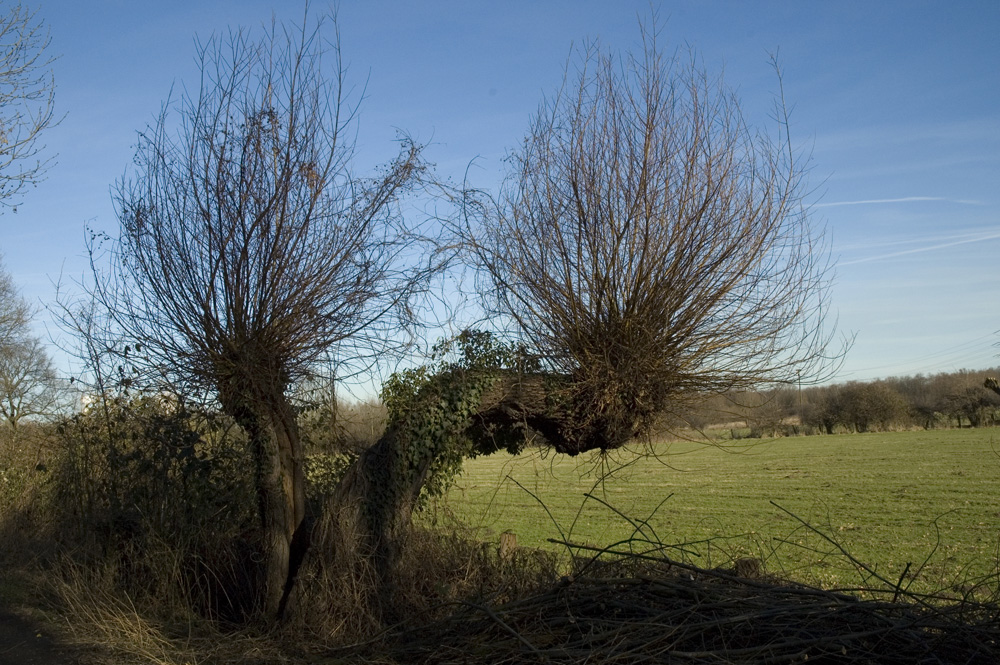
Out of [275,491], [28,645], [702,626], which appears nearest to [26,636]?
[28,645]

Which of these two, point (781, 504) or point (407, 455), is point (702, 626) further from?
point (781, 504)

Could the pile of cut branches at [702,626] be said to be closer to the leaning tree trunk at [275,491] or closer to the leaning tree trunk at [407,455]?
the leaning tree trunk at [407,455]

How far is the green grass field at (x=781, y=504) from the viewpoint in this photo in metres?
11.3

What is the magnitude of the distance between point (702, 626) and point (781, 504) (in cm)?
2698

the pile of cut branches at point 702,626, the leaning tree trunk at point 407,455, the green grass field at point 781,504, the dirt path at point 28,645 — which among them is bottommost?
the green grass field at point 781,504

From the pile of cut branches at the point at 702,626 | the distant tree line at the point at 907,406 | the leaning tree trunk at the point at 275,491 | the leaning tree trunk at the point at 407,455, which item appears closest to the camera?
the pile of cut branches at the point at 702,626

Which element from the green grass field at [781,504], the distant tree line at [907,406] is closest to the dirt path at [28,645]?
the green grass field at [781,504]

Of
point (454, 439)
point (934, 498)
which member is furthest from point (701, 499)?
point (454, 439)

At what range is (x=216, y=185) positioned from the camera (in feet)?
31.0

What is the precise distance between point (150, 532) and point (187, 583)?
946mm

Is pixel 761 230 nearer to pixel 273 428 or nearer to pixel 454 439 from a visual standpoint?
pixel 454 439

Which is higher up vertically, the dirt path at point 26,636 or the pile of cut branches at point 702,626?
the pile of cut branches at point 702,626

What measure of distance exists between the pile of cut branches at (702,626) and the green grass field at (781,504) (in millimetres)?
1758

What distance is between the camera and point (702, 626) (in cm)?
512
